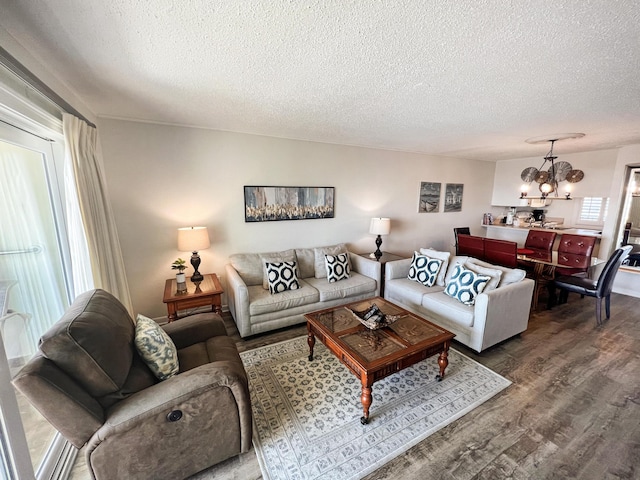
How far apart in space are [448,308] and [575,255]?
2.55 metres

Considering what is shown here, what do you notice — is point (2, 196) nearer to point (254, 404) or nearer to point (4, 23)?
point (4, 23)

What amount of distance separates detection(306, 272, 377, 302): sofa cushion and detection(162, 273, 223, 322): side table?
1181mm

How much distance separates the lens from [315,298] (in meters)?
3.14

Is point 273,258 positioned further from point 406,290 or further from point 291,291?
point 406,290

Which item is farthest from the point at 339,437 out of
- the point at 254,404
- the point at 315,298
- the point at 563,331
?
the point at 563,331

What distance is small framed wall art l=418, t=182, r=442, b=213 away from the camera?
4984 millimetres

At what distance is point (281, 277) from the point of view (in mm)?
3119

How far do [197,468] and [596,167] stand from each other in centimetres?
662

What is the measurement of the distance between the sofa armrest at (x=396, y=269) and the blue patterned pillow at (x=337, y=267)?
0.53 meters

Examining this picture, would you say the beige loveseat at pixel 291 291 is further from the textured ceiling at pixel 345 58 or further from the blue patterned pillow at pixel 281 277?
the textured ceiling at pixel 345 58

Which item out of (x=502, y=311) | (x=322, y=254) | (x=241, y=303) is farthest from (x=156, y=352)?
(x=502, y=311)

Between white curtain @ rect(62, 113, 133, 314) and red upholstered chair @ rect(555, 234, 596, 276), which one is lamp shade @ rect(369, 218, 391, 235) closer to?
red upholstered chair @ rect(555, 234, 596, 276)

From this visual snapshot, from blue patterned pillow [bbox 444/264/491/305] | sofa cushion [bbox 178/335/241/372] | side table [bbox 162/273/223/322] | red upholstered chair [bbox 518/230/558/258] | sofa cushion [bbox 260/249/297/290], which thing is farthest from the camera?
red upholstered chair [bbox 518/230/558/258]

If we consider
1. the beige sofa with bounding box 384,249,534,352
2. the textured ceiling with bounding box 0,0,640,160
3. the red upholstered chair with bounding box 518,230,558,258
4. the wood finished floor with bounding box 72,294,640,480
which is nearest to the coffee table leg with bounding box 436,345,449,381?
the wood finished floor with bounding box 72,294,640,480
